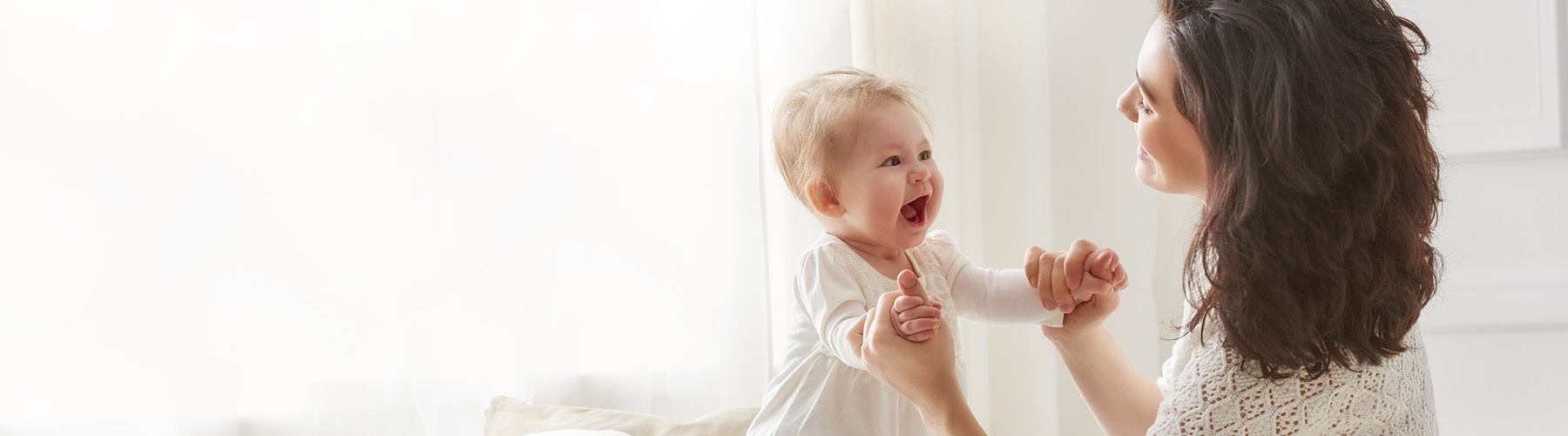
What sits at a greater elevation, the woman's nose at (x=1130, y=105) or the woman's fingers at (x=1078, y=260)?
the woman's nose at (x=1130, y=105)

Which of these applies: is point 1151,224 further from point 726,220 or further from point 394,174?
point 394,174

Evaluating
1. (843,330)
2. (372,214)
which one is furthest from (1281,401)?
(372,214)

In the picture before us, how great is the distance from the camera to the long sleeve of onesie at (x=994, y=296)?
1.10 m

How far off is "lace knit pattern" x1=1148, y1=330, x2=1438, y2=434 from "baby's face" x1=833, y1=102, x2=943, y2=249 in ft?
1.10

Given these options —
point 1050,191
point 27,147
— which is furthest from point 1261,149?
point 27,147

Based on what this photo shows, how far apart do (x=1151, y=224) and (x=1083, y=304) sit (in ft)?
2.28

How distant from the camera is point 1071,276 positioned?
100cm

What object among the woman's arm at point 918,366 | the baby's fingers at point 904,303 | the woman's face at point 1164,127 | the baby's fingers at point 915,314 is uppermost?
the woman's face at point 1164,127

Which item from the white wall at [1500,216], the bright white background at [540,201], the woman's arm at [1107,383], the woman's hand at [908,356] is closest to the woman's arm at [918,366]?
the woman's hand at [908,356]

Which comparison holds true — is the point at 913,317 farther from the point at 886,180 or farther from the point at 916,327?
the point at 886,180

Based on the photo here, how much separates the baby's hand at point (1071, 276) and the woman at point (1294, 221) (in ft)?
0.31

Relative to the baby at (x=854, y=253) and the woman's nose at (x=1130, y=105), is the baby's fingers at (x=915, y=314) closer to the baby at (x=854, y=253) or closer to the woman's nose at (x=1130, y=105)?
the baby at (x=854, y=253)

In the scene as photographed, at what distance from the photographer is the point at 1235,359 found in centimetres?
85

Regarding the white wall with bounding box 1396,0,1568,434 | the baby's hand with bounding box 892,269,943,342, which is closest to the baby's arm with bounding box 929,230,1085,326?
the baby's hand with bounding box 892,269,943,342
